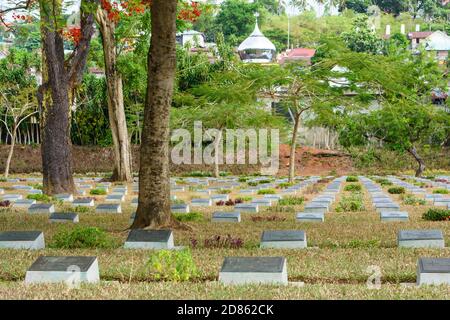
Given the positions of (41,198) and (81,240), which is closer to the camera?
(81,240)

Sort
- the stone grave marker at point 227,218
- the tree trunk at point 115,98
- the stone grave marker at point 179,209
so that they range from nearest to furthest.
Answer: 1. the stone grave marker at point 227,218
2. the stone grave marker at point 179,209
3. the tree trunk at point 115,98

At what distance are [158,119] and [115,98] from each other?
12.6 metres

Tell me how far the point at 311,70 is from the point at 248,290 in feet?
48.7

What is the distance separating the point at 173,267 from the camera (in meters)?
5.91

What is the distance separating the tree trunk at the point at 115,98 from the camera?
20672 mm

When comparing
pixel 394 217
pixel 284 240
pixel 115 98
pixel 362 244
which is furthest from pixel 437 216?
pixel 115 98

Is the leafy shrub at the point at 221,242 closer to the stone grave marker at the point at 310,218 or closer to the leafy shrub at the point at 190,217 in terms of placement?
the leafy shrub at the point at 190,217

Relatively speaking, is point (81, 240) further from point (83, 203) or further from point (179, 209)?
point (83, 203)

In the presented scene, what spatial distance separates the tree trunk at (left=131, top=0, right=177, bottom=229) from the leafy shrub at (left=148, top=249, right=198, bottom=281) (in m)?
3.31

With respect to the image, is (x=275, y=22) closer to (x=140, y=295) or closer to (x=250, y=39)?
(x=250, y=39)

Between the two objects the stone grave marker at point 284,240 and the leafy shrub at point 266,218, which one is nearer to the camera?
the stone grave marker at point 284,240

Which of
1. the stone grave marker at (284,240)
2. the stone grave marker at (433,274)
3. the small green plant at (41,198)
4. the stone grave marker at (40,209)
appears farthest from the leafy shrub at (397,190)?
the stone grave marker at (433,274)

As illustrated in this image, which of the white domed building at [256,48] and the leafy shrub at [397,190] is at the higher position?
the white domed building at [256,48]

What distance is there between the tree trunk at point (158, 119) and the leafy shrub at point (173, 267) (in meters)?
3.31
